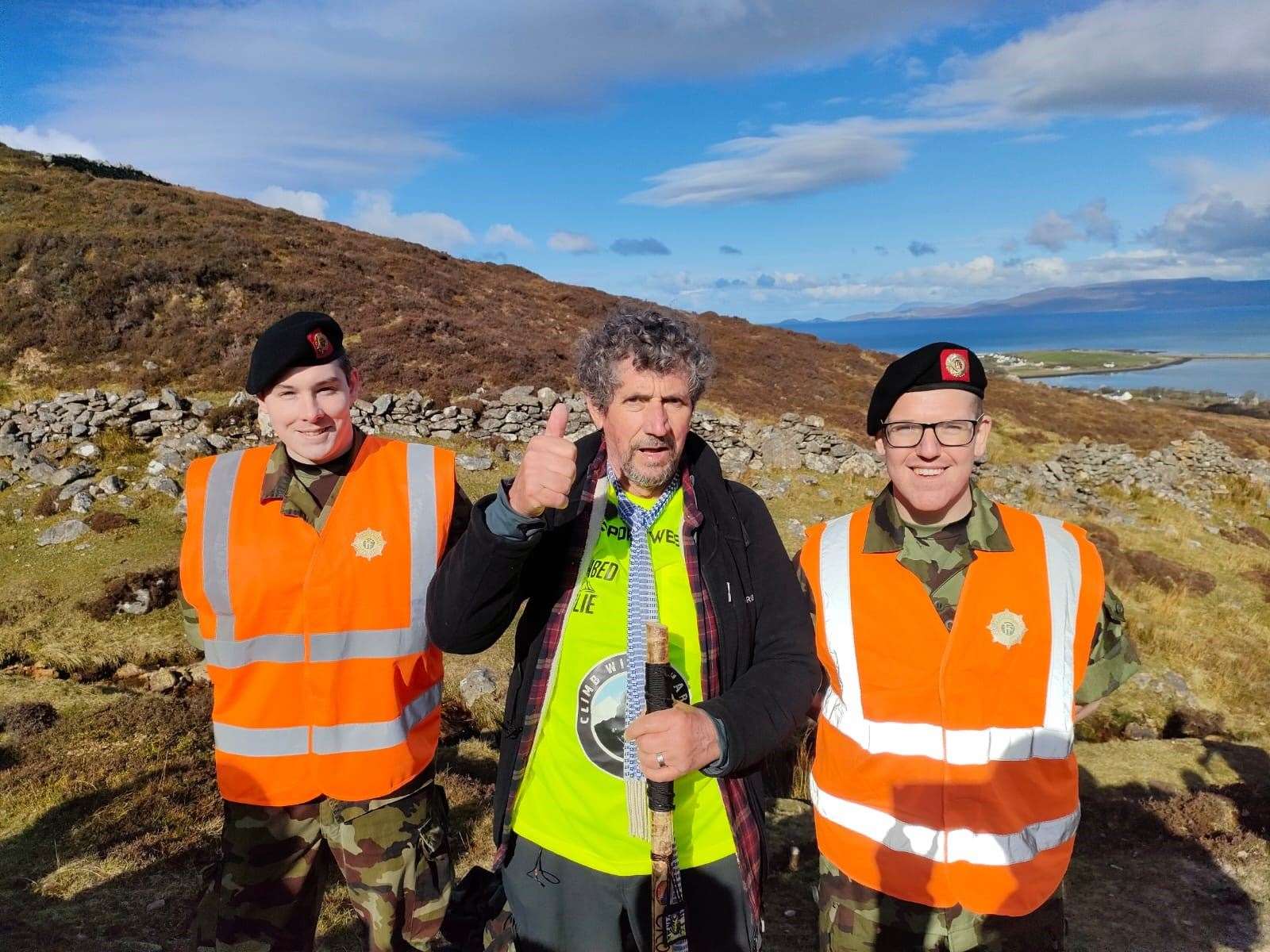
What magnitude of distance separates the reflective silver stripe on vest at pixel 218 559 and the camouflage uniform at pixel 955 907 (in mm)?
2003

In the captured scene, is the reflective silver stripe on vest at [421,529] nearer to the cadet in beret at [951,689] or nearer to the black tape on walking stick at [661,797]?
the black tape on walking stick at [661,797]

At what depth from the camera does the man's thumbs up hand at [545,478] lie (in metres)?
1.82

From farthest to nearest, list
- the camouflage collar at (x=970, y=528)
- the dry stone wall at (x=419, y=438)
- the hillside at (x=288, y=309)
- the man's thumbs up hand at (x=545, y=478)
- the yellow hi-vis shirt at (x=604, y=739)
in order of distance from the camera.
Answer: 1. the hillside at (x=288, y=309)
2. the dry stone wall at (x=419, y=438)
3. the camouflage collar at (x=970, y=528)
4. the yellow hi-vis shirt at (x=604, y=739)
5. the man's thumbs up hand at (x=545, y=478)

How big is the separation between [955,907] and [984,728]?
569mm

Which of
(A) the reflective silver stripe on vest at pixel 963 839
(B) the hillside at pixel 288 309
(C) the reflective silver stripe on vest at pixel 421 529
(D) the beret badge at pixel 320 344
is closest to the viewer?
(A) the reflective silver stripe on vest at pixel 963 839

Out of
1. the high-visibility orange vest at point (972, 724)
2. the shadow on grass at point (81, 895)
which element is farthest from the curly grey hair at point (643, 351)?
the shadow on grass at point (81, 895)

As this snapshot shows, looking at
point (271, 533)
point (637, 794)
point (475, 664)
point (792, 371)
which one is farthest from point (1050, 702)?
point (792, 371)

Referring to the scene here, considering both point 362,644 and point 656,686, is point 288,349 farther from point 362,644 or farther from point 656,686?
point 656,686

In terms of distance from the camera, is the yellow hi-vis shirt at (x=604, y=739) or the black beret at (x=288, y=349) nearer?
the yellow hi-vis shirt at (x=604, y=739)

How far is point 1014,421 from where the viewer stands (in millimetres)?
24125

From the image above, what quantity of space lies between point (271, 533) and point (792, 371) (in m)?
23.3

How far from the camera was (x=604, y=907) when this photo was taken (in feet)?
7.00

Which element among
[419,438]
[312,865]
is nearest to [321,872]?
[312,865]

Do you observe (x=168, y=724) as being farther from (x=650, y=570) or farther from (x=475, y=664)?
(x=650, y=570)
